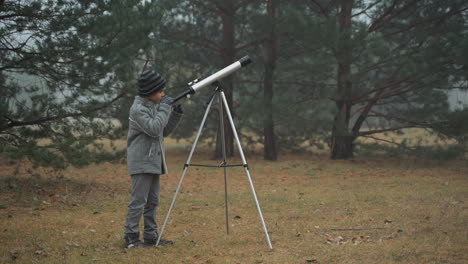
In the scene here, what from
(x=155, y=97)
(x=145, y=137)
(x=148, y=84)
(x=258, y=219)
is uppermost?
(x=148, y=84)

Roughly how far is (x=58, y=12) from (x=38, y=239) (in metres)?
3.88

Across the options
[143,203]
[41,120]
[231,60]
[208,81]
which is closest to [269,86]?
[231,60]

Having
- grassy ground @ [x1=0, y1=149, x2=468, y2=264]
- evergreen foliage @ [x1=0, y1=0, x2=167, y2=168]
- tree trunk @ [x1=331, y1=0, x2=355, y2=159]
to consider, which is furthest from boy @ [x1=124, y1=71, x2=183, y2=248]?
tree trunk @ [x1=331, y1=0, x2=355, y2=159]

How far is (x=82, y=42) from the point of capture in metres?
8.27

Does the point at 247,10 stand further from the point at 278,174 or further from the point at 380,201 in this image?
the point at 380,201

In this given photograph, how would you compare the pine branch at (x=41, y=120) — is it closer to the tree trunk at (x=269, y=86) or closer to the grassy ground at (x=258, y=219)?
the grassy ground at (x=258, y=219)

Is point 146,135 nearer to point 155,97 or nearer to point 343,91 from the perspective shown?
point 155,97

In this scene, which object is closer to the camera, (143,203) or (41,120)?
(143,203)

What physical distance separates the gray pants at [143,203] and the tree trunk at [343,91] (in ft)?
24.3

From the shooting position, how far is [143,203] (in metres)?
4.91

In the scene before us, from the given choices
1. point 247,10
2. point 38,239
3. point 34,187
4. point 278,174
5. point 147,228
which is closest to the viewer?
point 147,228

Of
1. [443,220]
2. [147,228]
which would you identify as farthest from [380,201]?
[147,228]

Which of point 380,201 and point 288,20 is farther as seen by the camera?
point 288,20

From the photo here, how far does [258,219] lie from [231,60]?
937 cm
